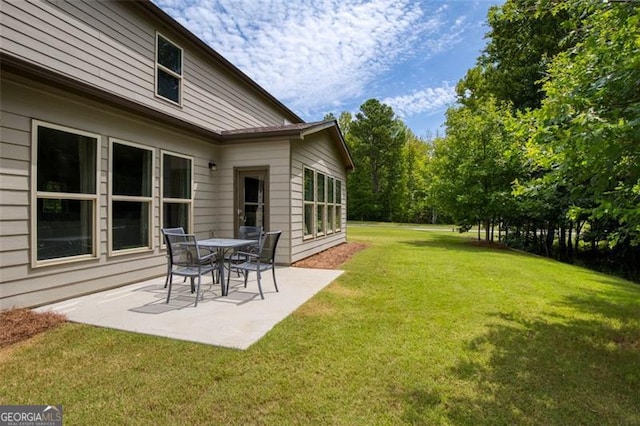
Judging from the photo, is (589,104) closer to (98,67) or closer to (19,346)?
(19,346)

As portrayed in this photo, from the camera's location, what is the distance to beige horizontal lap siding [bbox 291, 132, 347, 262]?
7.70 metres

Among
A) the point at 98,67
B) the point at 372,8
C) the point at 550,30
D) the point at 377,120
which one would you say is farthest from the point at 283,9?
the point at 377,120

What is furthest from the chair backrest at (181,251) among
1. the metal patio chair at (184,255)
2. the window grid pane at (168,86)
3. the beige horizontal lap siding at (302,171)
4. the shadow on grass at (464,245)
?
the shadow on grass at (464,245)

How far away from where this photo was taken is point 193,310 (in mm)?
4301

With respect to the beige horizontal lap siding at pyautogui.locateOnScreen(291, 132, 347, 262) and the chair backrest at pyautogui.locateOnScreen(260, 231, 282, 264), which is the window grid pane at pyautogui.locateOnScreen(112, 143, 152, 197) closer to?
the chair backrest at pyautogui.locateOnScreen(260, 231, 282, 264)

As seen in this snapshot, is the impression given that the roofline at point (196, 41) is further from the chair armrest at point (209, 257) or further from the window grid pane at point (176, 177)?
the chair armrest at point (209, 257)

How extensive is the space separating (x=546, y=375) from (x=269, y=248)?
3.83 metres

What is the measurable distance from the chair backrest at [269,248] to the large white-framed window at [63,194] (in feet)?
8.40

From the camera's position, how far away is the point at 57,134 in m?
4.52

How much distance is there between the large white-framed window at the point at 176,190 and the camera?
6.32 metres

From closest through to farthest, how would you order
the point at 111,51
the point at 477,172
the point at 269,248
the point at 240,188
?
the point at 269,248 → the point at 111,51 → the point at 240,188 → the point at 477,172

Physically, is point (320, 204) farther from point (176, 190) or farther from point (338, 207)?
point (176, 190)

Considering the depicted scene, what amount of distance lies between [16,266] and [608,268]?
60.3 feet

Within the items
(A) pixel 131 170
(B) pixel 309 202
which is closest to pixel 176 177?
(A) pixel 131 170
